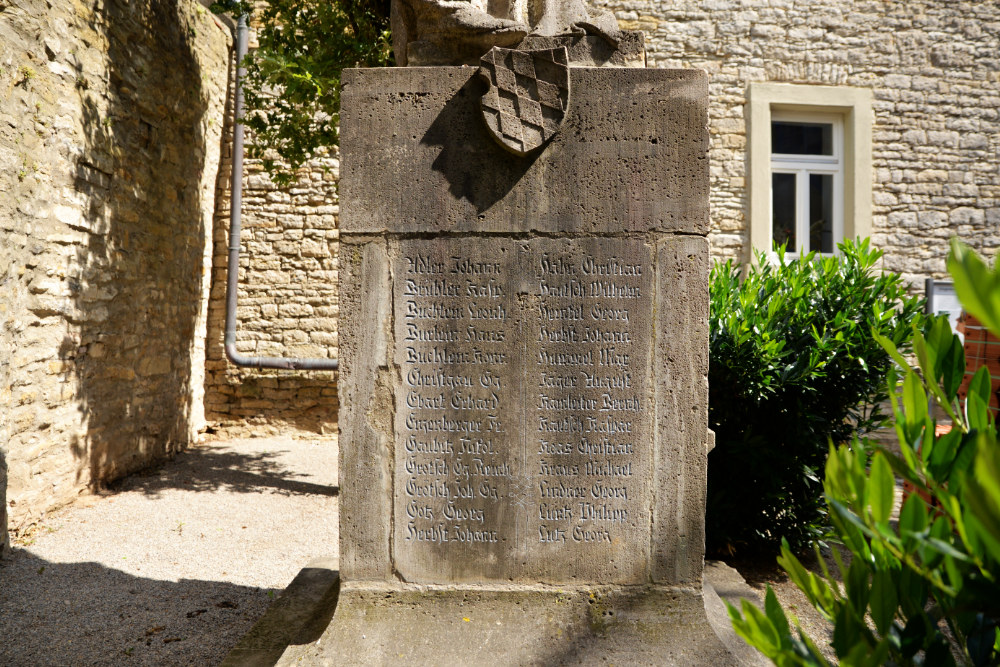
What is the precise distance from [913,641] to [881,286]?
4002mm

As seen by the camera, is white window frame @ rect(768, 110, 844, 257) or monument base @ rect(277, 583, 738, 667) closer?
monument base @ rect(277, 583, 738, 667)

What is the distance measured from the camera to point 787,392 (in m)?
4.32

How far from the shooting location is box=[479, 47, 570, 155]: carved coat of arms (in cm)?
247

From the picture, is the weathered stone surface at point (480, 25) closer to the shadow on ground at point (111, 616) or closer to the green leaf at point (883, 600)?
the green leaf at point (883, 600)

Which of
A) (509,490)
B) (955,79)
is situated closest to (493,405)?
(509,490)

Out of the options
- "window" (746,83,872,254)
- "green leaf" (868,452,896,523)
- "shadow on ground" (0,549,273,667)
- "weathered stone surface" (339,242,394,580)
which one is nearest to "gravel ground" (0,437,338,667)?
"shadow on ground" (0,549,273,667)

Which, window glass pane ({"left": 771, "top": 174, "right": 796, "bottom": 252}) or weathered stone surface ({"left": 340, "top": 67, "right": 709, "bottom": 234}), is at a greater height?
window glass pane ({"left": 771, "top": 174, "right": 796, "bottom": 252})

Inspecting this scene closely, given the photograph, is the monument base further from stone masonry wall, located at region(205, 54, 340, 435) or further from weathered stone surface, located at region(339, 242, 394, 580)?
stone masonry wall, located at region(205, 54, 340, 435)

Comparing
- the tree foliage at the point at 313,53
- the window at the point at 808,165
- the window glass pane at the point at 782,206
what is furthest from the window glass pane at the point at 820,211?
the tree foliage at the point at 313,53

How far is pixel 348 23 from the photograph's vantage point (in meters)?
6.52

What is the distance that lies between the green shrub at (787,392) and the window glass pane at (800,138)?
17.3ft

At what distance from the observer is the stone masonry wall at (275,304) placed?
8.38 metres

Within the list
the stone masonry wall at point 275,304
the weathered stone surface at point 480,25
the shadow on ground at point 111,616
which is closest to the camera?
the weathered stone surface at point 480,25

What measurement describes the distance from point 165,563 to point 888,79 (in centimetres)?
952
